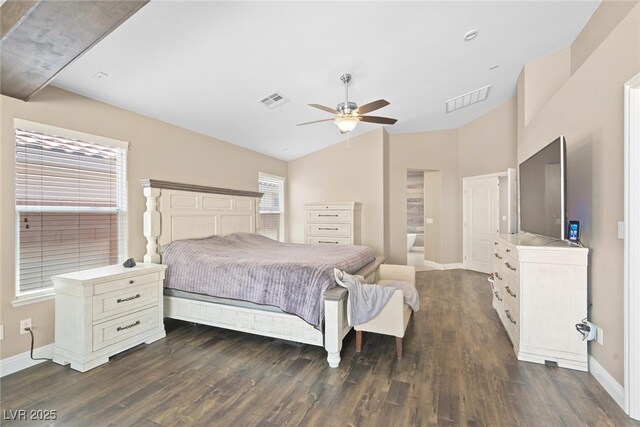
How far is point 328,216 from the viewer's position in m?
5.39

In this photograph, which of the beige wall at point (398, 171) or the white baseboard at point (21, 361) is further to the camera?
the beige wall at point (398, 171)

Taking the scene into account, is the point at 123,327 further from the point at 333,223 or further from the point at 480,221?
the point at 480,221

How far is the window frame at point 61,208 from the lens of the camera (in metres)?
2.28

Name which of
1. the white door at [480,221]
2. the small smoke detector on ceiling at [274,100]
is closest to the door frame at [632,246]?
the small smoke detector on ceiling at [274,100]

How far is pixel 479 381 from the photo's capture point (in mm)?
2104

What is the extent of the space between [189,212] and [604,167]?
4.09 m

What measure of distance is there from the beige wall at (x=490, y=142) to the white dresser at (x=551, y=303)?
3493 mm

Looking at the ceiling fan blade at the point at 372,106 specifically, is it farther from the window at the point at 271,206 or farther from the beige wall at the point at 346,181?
the window at the point at 271,206

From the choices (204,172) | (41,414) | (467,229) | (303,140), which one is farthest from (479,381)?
(467,229)

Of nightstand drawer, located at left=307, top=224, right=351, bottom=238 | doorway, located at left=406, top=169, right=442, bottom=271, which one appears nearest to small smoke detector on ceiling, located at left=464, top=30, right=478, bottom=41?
nightstand drawer, located at left=307, top=224, right=351, bottom=238

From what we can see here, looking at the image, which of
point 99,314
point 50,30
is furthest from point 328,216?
point 50,30

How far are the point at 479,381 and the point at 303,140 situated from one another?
14.1 feet

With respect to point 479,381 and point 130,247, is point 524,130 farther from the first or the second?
point 130,247

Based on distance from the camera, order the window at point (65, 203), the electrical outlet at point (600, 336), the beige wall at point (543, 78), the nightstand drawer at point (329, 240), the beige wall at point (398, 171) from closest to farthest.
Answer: the electrical outlet at point (600, 336), the window at point (65, 203), the beige wall at point (543, 78), the nightstand drawer at point (329, 240), the beige wall at point (398, 171)
